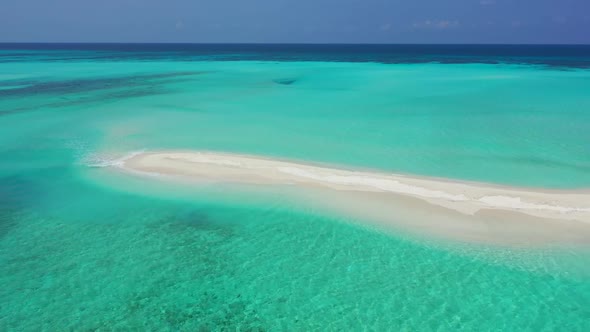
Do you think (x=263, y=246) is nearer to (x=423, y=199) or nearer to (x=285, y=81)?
(x=423, y=199)

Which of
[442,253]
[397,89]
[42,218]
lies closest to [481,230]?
[442,253]

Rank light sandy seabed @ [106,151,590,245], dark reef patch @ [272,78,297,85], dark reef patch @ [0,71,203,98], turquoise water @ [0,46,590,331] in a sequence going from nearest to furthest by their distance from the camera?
turquoise water @ [0,46,590,331], light sandy seabed @ [106,151,590,245], dark reef patch @ [0,71,203,98], dark reef patch @ [272,78,297,85]

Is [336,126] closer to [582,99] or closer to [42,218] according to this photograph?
[42,218]

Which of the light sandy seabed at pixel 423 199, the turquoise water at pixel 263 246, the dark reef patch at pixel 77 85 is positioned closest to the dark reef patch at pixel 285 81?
the dark reef patch at pixel 77 85

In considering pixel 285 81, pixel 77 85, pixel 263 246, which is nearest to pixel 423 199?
pixel 263 246

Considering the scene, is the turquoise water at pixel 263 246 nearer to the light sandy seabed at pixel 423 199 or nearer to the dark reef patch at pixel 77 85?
the light sandy seabed at pixel 423 199

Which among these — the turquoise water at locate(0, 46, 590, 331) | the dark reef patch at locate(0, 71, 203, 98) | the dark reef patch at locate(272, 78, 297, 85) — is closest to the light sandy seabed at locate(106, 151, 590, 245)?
the turquoise water at locate(0, 46, 590, 331)

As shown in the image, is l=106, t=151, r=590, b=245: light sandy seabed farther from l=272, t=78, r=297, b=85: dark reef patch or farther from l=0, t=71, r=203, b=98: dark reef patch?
l=272, t=78, r=297, b=85: dark reef patch

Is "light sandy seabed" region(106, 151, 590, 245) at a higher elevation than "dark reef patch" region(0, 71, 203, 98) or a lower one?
lower
